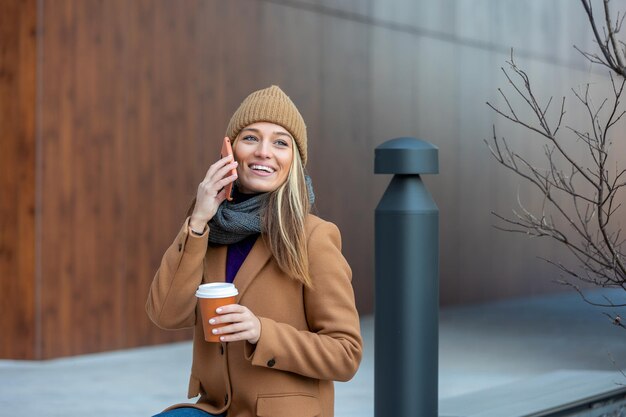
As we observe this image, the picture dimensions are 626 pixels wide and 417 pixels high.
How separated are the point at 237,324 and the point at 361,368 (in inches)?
230

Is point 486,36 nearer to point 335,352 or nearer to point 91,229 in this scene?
point 91,229

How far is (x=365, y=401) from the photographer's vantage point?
7.02 m

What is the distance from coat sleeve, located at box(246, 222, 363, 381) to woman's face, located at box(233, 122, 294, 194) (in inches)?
6.5

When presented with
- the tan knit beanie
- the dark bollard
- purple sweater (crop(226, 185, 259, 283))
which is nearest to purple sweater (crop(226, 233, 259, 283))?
purple sweater (crop(226, 185, 259, 283))

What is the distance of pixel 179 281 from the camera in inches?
114

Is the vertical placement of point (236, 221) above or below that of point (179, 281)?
above

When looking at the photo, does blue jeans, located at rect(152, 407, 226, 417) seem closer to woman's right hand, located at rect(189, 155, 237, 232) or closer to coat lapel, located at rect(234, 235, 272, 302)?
coat lapel, located at rect(234, 235, 272, 302)

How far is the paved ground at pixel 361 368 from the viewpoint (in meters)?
6.83

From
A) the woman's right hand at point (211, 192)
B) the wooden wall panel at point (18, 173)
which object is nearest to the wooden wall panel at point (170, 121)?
the wooden wall panel at point (18, 173)

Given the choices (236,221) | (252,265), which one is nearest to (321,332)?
(252,265)

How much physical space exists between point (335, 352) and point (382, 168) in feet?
6.38

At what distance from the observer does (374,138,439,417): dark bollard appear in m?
4.50

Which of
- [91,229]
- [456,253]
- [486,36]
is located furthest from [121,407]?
[486,36]

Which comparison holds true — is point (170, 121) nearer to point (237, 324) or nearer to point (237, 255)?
point (237, 255)
